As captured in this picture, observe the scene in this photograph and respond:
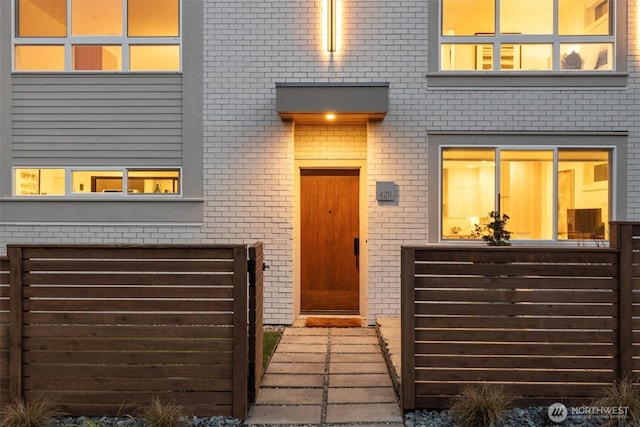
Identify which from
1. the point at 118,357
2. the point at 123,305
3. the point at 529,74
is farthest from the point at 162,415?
the point at 529,74

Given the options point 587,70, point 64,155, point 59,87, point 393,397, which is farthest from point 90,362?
point 587,70

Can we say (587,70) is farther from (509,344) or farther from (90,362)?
(90,362)

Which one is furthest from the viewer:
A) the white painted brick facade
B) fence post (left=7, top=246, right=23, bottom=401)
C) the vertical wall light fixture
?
the white painted brick facade

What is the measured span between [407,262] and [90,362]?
110 inches

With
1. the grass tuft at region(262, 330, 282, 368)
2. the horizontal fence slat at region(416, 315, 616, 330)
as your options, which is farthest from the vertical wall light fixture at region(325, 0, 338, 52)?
the horizontal fence slat at region(416, 315, 616, 330)

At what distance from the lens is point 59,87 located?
7711mm

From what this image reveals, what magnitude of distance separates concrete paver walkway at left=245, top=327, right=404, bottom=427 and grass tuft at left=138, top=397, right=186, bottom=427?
57 centimetres

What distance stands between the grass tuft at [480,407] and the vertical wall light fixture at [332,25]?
535cm

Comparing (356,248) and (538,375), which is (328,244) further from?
(538,375)

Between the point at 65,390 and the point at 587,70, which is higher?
the point at 587,70

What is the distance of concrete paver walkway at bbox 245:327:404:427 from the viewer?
4301 millimetres

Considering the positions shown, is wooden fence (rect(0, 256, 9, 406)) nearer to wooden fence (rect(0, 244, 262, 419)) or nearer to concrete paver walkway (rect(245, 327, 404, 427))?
wooden fence (rect(0, 244, 262, 419))

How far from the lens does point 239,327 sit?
4141 millimetres

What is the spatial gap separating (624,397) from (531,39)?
18.3 ft
